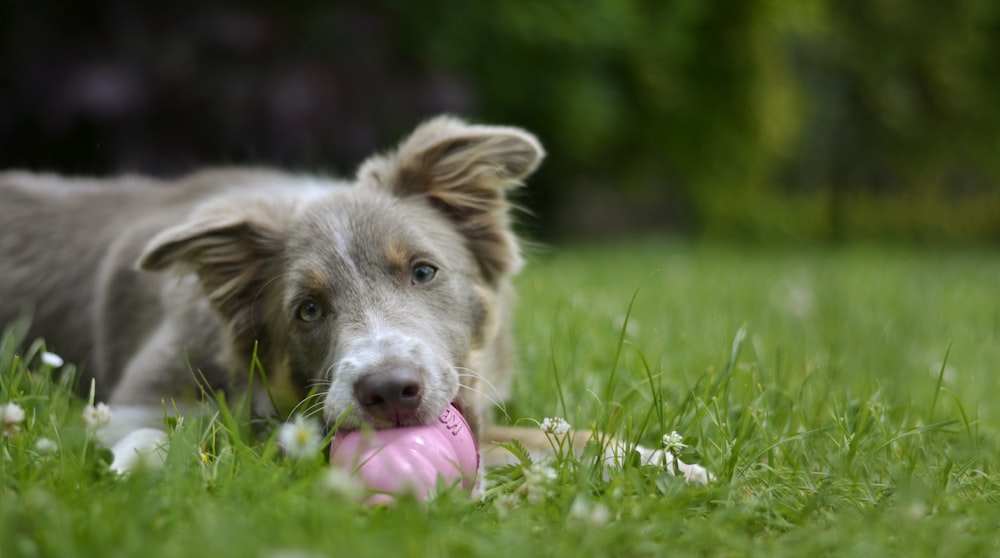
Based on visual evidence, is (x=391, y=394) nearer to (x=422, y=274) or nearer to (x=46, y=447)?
(x=422, y=274)

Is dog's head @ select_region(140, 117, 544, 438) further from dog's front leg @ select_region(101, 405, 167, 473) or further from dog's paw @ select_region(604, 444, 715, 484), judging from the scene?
dog's paw @ select_region(604, 444, 715, 484)

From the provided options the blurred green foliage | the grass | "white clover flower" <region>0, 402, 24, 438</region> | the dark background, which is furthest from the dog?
the blurred green foliage

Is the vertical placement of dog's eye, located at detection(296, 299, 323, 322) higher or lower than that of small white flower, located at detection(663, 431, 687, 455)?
higher

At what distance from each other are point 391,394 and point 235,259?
1.17 meters

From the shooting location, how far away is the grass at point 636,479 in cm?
212

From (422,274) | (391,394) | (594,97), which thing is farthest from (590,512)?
(594,97)

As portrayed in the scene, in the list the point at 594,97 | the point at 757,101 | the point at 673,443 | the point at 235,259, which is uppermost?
the point at 235,259

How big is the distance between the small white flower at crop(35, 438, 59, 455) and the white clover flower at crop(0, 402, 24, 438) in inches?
3.0

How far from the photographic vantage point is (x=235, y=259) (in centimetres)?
368

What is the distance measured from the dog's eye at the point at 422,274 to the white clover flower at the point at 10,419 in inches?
52.3

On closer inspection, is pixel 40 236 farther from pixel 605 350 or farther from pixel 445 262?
pixel 605 350

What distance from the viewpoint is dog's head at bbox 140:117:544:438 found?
3016 mm

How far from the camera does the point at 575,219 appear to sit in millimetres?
16125

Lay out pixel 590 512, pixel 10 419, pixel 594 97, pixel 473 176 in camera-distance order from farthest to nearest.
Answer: pixel 594 97
pixel 473 176
pixel 10 419
pixel 590 512
